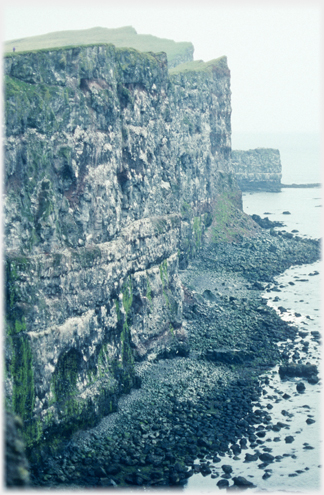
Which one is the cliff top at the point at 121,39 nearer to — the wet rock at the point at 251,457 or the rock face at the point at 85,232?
the rock face at the point at 85,232

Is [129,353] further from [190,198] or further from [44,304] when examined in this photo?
[190,198]

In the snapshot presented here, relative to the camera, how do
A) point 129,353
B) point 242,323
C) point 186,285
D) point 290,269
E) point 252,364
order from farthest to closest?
point 290,269, point 186,285, point 242,323, point 252,364, point 129,353

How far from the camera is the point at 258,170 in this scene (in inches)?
6353

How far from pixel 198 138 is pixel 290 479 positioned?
58.7 m

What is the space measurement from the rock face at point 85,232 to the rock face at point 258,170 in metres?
99.5

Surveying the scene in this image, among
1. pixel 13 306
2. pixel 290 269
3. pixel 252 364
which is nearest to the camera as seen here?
pixel 13 306

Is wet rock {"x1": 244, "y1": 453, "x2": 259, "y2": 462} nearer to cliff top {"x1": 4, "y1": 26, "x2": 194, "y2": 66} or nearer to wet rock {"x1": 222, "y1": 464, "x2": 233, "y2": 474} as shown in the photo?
wet rock {"x1": 222, "y1": 464, "x2": 233, "y2": 474}

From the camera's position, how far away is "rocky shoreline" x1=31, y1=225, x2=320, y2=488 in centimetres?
3884

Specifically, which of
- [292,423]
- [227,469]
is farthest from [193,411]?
[292,423]

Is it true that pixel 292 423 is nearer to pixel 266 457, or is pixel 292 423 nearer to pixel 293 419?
pixel 293 419

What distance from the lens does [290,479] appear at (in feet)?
131

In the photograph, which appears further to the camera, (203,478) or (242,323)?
(242,323)

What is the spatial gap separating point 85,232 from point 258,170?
12141 cm

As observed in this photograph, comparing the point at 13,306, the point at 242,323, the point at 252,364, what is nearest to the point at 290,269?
the point at 242,323
